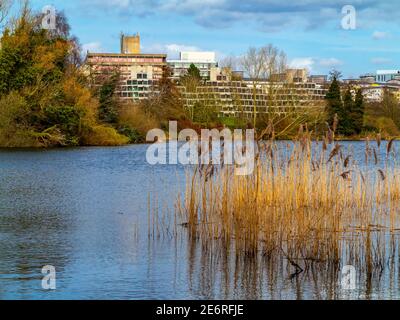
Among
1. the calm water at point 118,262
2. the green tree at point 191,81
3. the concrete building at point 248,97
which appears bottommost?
the calm water at point 118,262

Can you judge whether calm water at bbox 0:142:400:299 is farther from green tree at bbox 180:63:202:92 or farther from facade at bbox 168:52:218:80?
facade at bbox 168:52:218:80

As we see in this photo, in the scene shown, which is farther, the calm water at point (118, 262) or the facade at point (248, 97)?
the facade at point (248, 97)

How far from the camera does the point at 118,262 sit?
1110 cm

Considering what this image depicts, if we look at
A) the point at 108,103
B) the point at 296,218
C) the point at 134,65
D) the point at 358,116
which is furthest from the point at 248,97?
the point at 134,65

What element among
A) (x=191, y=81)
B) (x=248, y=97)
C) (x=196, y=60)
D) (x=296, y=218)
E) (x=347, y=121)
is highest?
(x=196, y=60)

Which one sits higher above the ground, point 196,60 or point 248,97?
point 196,60

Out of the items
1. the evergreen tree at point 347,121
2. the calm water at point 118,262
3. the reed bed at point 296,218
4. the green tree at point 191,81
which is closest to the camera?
the calm water at point 118,262

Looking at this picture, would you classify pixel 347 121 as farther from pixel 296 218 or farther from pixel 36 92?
pixel 296 218

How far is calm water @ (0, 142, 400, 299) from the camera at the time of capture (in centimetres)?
948

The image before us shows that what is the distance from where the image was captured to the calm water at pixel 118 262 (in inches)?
373

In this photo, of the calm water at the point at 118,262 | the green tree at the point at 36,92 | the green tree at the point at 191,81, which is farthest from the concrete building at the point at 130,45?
the calm water at the point at 118,262

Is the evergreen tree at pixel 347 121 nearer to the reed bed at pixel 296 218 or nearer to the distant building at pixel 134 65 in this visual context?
the distant building at pixel 134 65

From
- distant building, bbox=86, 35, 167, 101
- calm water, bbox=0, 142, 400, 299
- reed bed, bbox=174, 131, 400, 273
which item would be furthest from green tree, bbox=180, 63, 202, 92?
reed bed, bbox=174, 131, 400, 273

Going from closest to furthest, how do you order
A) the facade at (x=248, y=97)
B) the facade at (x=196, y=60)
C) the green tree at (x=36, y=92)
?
the green tree at (x=36, y=92), the facade at (x=248, y=97), the facade at (x=196, y=60)
